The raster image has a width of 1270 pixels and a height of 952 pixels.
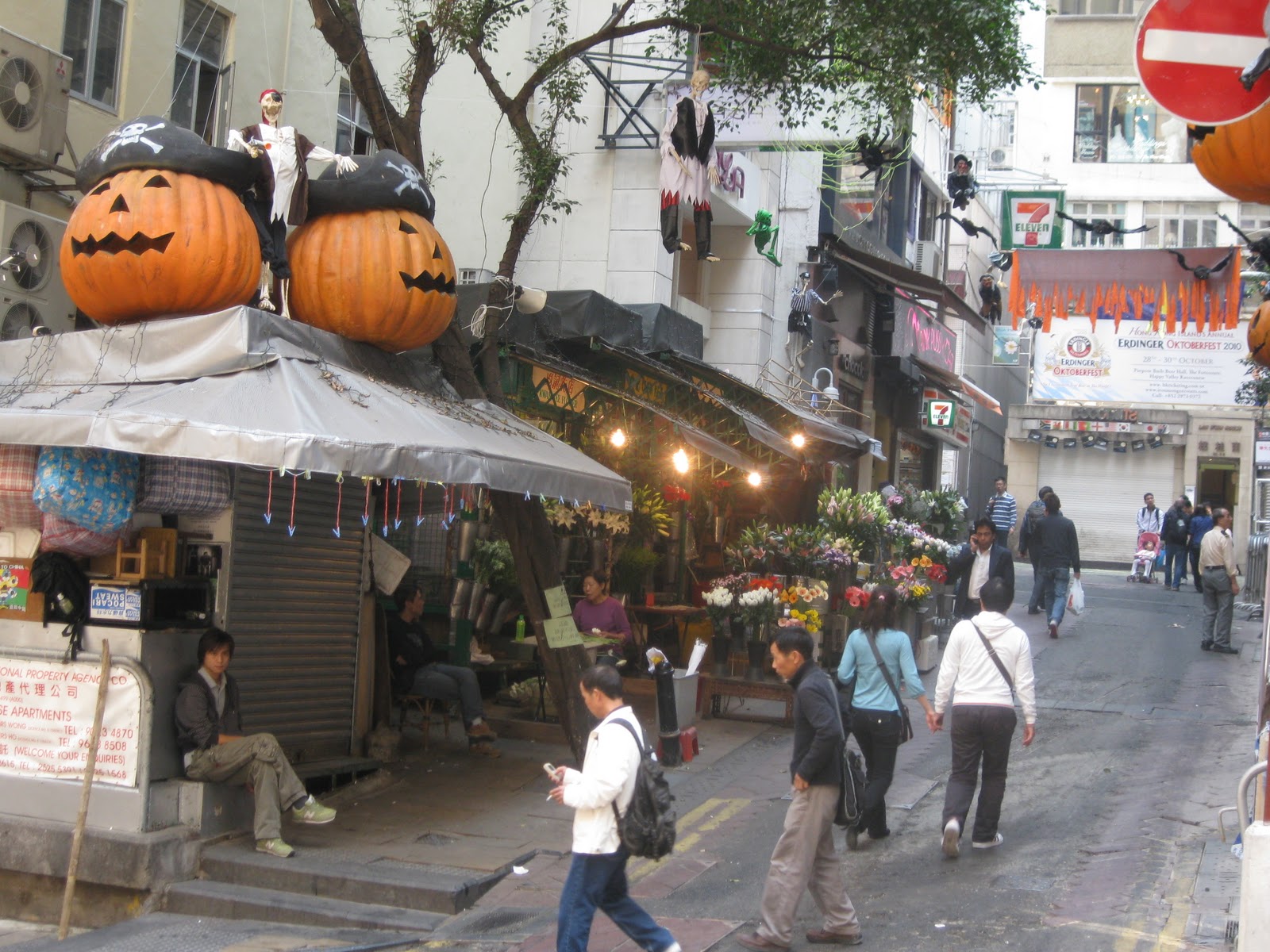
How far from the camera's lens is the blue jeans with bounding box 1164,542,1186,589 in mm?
23891

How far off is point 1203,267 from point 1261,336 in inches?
169

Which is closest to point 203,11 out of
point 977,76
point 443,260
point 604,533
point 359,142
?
point 359,142

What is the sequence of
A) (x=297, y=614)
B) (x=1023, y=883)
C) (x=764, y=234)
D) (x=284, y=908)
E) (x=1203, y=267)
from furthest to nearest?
(x=764, y=234), (x=1203, y=267), (x=297, y=614), (x=1023, y=883), (x=284, y=908)

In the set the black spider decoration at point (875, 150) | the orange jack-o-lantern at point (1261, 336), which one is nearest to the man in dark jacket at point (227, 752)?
the orange jack-o-lantern at point (1261, 336)

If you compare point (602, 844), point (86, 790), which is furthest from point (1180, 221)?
point (86, 790)

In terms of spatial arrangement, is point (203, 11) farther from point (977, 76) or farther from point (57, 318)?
point (977, 76)

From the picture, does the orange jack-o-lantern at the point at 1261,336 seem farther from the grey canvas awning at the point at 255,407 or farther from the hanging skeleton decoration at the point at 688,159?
the hanging skeleton decoration at the point at 688,159

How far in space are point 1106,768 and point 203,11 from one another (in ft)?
35.7

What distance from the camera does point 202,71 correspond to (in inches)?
492

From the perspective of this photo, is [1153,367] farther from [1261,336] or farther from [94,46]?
[94,46]

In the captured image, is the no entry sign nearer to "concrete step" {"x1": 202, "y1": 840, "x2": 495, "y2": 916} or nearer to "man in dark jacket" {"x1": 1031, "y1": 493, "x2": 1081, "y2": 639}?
"concrete step" {"x1": 202, "y1": 840, "x2": 495, "y2": 916}

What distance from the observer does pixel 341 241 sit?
8531 millimetres

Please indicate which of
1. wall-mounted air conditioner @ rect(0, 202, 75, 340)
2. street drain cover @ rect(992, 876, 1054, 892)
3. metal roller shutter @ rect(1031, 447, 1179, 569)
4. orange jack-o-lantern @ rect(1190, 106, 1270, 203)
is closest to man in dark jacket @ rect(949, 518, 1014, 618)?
street drain cover @ rect(992, 876, 1054, 892)

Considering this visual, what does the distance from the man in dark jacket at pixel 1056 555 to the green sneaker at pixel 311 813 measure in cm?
1105
